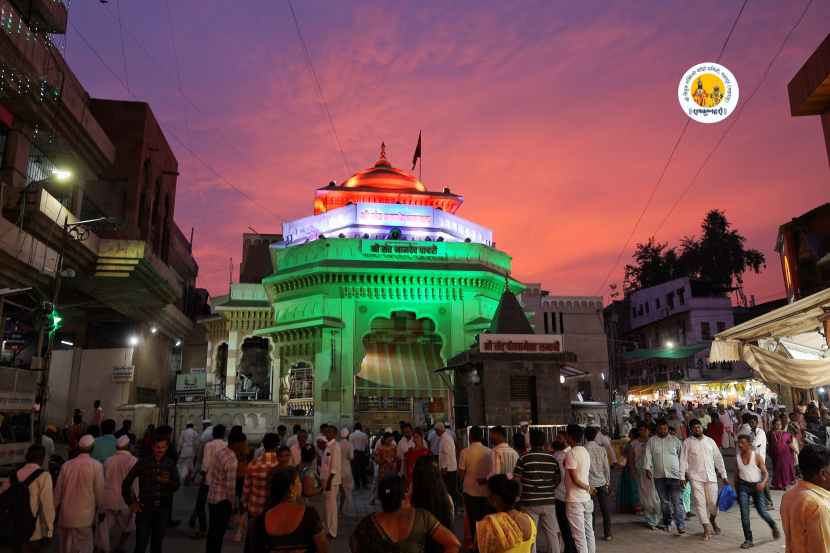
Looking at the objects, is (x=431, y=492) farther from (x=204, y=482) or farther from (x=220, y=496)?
(x=204, y=482)

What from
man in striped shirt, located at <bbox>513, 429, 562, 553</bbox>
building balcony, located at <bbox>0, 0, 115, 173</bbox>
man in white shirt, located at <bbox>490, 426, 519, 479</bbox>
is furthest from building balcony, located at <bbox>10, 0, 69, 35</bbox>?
man in striped shirt, located at <bbox>513, 429, 562, 553</bbox>

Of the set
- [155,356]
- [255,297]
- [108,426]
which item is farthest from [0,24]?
[255,297]

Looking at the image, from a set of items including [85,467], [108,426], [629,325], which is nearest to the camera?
[85,467]

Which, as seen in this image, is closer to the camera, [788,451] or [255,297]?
[788,451]

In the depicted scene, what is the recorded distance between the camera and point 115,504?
7.96 meters

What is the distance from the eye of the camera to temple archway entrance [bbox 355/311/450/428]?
100 ft

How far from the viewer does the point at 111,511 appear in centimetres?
808

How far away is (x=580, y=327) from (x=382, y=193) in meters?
17.6

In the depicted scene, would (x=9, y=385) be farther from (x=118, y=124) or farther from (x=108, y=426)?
(x=118, y=124)

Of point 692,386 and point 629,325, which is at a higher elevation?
point 629,325

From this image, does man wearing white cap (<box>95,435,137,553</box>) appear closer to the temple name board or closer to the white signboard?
the white signboard

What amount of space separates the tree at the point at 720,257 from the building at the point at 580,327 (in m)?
19.0

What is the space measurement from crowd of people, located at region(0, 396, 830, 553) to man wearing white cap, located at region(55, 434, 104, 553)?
12 millimetres

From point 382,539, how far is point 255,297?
119ft
